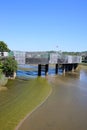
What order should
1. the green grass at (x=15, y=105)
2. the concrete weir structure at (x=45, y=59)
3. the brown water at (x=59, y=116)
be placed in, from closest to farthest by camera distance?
the brown water at (x=59, y=116)
the green grass at (x=15, y=105)
the concrete weir structure at (x=45, y=59)

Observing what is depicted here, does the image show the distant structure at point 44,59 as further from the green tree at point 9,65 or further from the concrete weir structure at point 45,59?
the green tree at point 9,65

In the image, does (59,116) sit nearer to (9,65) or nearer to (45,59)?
(9,65)

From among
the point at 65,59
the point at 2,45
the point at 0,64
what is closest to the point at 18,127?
the point at 0,64

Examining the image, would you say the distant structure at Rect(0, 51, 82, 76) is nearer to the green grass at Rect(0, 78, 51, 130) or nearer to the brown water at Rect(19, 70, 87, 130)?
the green grass at Rect(0, 78, 51, 130)

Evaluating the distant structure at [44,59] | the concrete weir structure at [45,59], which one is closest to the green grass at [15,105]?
the distant structure at [44,59]

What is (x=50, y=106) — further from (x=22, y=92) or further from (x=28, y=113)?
(x=22, y=92)

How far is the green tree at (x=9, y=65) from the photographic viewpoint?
220 feet

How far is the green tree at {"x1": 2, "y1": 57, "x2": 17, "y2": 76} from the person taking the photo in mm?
66938

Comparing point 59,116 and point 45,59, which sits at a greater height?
point 45,59

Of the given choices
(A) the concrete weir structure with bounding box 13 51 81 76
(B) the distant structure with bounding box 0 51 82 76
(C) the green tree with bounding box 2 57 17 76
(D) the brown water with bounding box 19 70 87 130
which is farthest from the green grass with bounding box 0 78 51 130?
(A) the concrete weir structure with bounding box 13 51 81 76

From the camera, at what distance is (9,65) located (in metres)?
66.7

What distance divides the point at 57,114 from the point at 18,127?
719 centimetres

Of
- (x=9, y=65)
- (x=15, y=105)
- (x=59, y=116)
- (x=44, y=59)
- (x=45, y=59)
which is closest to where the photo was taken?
(x=59, y=116)

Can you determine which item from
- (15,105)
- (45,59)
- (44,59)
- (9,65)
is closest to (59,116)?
(15,105)
